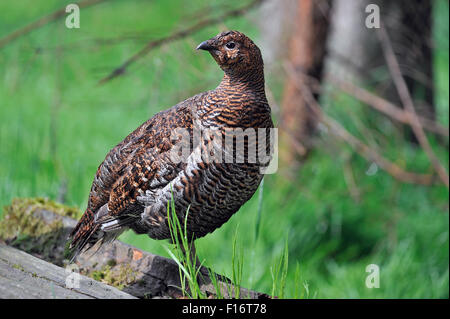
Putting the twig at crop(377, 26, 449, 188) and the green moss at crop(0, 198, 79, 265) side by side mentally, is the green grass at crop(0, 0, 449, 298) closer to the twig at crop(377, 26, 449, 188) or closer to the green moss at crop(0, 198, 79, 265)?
the twig at crop(377, 26, 449, 188)

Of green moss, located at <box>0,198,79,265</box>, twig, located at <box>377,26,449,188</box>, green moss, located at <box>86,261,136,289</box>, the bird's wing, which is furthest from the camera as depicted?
twig, located at <box>377,26,449,188</box>

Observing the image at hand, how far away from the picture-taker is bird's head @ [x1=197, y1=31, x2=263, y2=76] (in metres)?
2.41

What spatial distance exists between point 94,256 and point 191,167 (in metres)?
0.89

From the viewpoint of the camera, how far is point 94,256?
316 cm

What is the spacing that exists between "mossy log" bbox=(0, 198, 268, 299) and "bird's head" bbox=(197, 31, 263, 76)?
1009 millimetres

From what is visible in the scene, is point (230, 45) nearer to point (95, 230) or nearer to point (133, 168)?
point (133, 168)

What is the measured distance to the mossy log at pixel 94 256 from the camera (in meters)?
2.91

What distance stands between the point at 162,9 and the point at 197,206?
9326 millimetres

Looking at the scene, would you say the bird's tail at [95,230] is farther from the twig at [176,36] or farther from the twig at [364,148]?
the twig at [364,148]

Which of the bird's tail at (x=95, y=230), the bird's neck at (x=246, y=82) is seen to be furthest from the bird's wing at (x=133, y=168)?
the bird's neck at (x=246, y=82)

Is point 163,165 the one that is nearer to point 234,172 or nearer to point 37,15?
point 234,172

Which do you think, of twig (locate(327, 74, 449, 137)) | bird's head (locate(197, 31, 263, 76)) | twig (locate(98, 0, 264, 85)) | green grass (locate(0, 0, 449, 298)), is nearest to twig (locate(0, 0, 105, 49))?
green grass (locate(0, 0, 449, 298))
